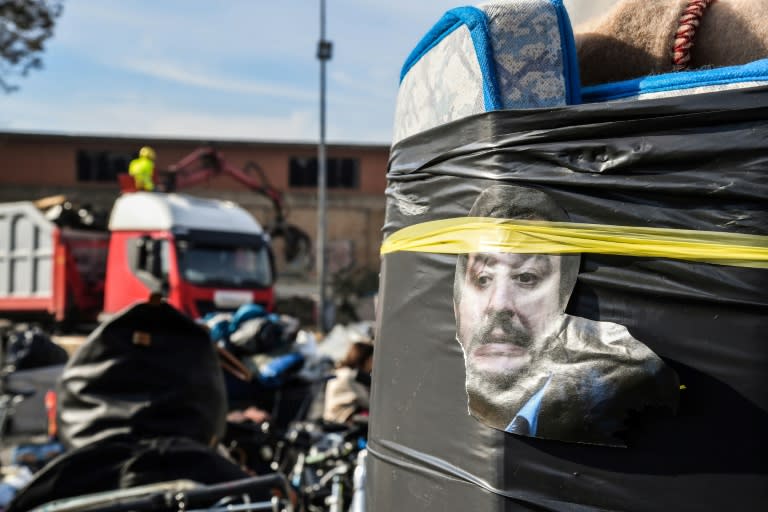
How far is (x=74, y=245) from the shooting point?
1496cm

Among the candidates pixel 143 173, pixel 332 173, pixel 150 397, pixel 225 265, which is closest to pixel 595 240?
pixel 150 397

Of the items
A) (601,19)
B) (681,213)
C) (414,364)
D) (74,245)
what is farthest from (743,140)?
(74,245)

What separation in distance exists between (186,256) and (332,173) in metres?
19.7

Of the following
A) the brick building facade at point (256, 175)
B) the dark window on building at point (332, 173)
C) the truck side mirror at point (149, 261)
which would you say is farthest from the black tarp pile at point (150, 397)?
the dark window on building at point (332, 173)

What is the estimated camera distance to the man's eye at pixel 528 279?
154 centimetres

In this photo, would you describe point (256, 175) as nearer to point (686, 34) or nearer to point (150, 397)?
point (150, 397)

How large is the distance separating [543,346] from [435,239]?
33cm

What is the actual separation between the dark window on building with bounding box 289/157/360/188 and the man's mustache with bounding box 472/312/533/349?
101ft

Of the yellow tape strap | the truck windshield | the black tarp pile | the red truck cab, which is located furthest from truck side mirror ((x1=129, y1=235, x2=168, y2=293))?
the yellow tape strap

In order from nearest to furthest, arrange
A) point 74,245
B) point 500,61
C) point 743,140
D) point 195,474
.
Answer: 1. point 743,140
2. point 500,61
3. point 195,474
4. point 74,245

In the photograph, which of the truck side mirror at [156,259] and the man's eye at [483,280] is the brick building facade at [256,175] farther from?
the man's eye at [483,280]

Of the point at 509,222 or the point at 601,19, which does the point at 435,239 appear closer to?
the point at 509,222

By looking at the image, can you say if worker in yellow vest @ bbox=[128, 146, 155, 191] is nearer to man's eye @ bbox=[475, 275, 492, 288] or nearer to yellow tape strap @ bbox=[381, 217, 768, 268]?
yellow tape strap @ bbox=[381, 217, 768, 268]

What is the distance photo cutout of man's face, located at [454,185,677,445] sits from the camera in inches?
56.2
